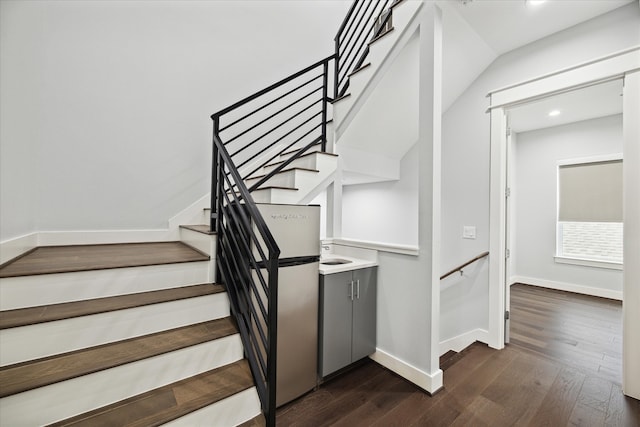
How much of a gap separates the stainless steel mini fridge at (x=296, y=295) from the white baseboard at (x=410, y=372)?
2.16ft

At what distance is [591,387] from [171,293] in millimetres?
3102

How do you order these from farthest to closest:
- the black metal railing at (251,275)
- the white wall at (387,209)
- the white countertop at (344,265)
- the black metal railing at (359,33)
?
the white wall at (387,209), the black metal railing at (359,33), the white countertop at (344,265), the black metal railing at (251,275)

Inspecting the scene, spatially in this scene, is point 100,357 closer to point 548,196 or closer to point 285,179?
point 285,179

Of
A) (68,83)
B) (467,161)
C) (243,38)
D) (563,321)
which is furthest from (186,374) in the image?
(563,321)

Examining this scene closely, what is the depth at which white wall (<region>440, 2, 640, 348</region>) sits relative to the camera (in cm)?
217

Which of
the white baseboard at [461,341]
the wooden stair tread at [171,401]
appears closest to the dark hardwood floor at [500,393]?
the white baseboard at [461,341]

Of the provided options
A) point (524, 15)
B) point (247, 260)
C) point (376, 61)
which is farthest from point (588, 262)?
point (247, 260)

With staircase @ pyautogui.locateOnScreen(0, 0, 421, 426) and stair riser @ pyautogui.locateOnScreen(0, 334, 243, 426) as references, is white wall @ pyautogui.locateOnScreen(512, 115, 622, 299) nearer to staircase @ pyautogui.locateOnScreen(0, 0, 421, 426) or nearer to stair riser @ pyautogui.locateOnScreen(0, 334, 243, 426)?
staircase @ pyautogui.locateOnScreen(0, 0, 421, 426)

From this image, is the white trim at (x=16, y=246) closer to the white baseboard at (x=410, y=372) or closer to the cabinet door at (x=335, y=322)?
the cabinet door at (x=335, y=322)

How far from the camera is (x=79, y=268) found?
1.54 meters

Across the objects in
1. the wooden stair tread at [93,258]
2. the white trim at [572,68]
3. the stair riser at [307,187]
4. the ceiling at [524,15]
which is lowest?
the wooden stair tread at [93,258]

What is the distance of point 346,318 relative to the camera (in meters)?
2.09

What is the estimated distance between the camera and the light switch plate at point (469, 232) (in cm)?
281

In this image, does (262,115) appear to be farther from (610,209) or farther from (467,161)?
(610,209)
